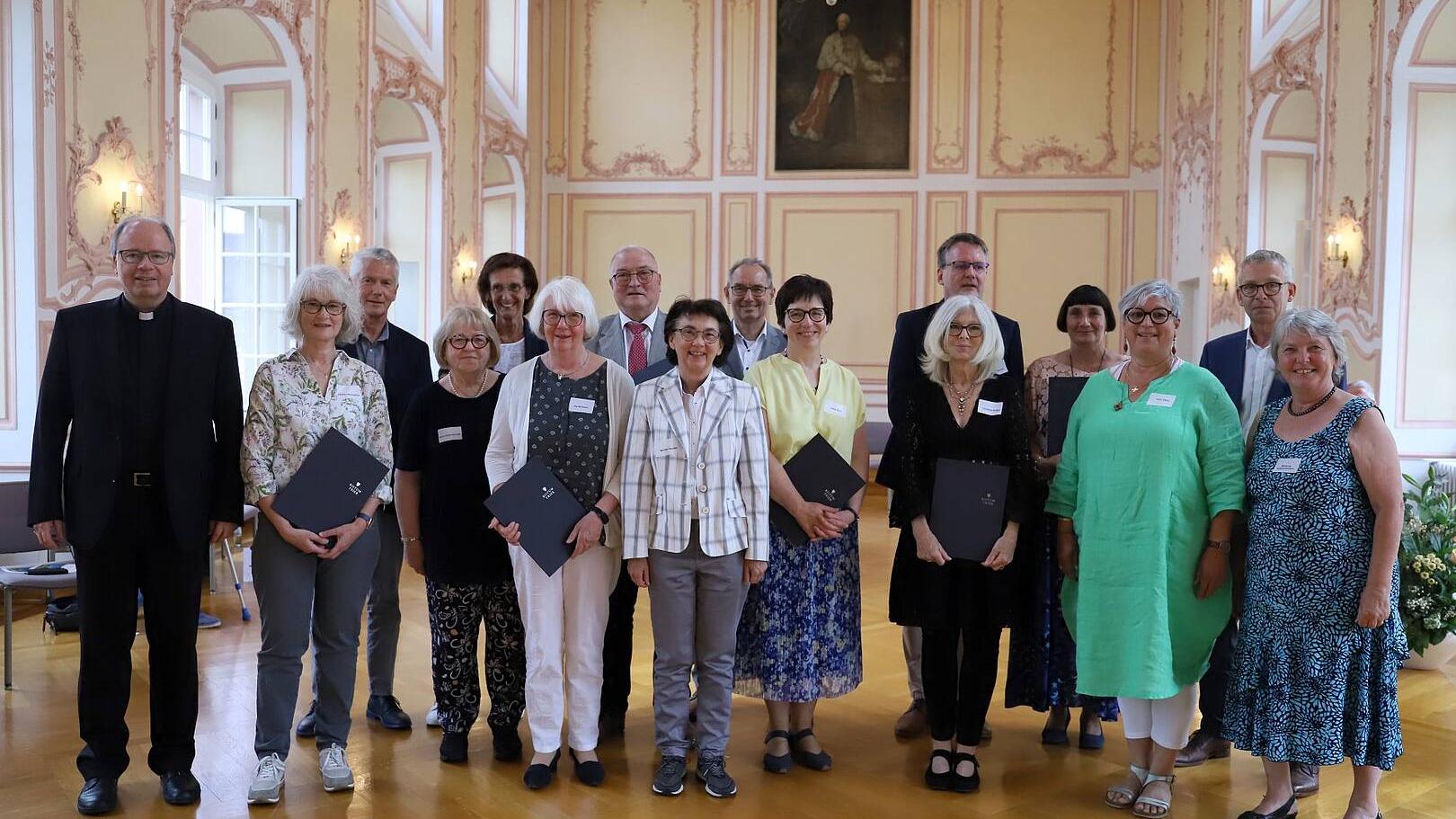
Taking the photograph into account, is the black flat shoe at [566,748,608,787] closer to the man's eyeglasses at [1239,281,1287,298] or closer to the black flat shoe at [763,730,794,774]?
the black flat shoe at [763,730,794,774]

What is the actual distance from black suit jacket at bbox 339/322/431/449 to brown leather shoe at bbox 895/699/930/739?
1.89 metres

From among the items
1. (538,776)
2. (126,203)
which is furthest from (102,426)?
(126,203)

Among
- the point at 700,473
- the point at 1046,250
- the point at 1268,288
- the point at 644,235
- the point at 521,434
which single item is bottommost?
the point at 700,473

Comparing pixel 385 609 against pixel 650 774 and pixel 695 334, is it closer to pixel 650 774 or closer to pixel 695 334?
pixel 650 774

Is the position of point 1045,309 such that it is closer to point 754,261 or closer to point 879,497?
point 879,497

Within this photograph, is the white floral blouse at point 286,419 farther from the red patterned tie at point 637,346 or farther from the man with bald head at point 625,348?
the red patterned tie at point 637,346

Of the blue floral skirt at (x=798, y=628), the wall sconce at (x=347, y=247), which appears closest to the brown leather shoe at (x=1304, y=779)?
the blue floral skirt at (x=798, y=628)

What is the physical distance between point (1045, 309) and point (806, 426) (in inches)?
380

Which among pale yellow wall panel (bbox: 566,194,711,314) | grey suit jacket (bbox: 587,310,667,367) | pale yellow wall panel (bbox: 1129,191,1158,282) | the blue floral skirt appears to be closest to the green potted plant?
the blue floral skirt

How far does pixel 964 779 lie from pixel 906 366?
1.30 metres

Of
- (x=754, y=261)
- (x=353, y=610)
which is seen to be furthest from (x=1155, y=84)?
(x=353, y=610)

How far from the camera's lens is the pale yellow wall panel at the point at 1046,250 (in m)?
12.4

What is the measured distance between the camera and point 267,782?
3254 millimetres

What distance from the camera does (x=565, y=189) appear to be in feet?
42.6
